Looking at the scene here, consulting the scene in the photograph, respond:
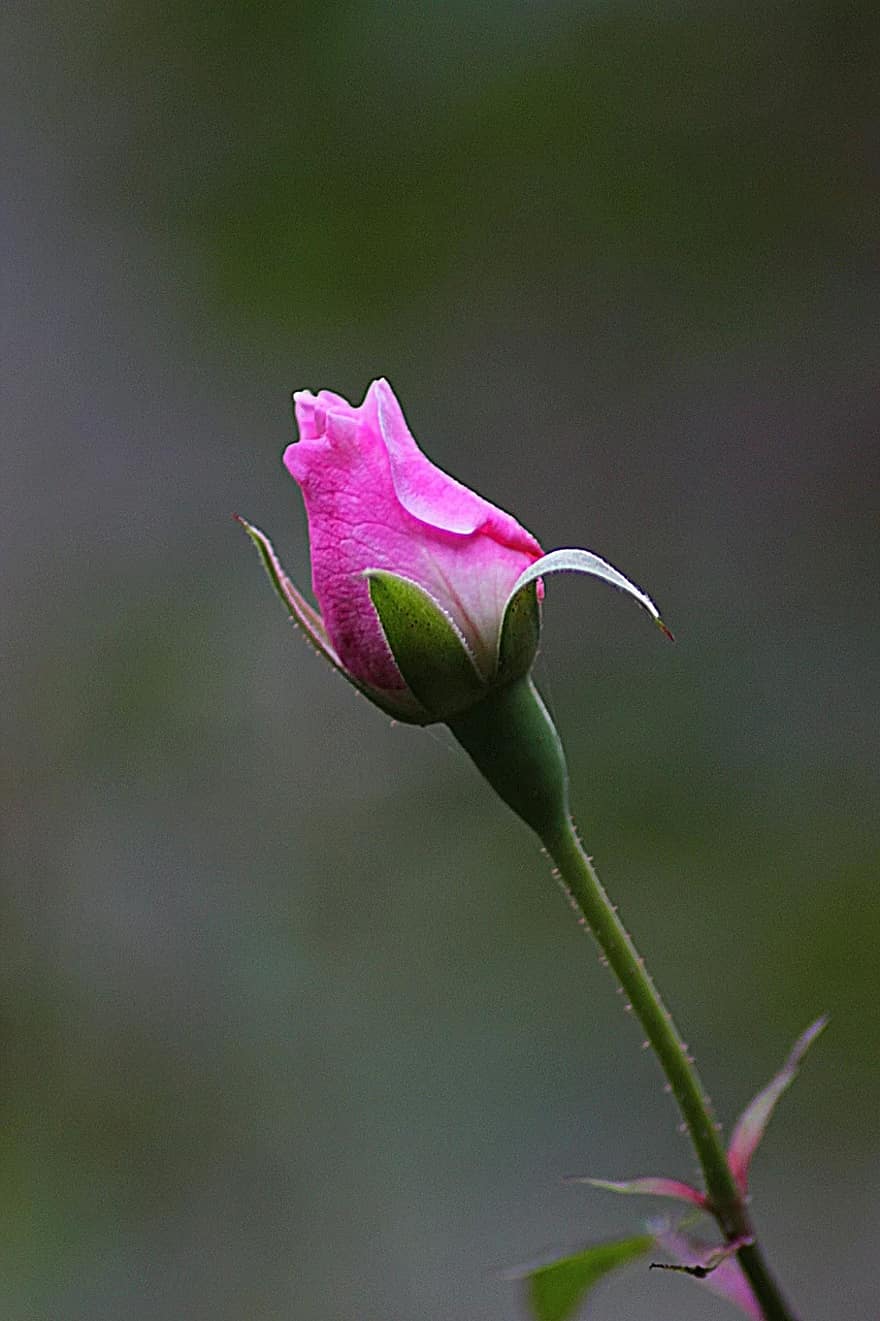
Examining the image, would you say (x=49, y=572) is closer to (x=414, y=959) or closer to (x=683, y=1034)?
(x=414, y=959)

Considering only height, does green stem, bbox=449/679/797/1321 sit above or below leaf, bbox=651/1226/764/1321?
above

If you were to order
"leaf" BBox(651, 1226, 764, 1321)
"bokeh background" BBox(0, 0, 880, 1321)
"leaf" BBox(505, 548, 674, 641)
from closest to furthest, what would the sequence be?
1. "leaf" BBox(505, 548, 674, 641)
2. "leaf" BBox(651, 1226, 764, 1321)
3. "bokeh background" BBox(0, 0, 880, 1321)

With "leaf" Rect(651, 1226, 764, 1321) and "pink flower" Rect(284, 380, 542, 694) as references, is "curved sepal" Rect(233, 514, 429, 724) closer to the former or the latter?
"pink flower" Rect(284, 380, 542, 694)

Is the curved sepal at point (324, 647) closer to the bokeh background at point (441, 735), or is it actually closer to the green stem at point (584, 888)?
the green stem at point (584, 888)

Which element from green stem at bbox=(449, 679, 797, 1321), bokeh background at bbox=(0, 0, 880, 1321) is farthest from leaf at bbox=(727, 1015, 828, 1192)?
bokeh background at bbox=(0, 0, 880, 1321)

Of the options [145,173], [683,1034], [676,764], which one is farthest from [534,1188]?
[145,173]

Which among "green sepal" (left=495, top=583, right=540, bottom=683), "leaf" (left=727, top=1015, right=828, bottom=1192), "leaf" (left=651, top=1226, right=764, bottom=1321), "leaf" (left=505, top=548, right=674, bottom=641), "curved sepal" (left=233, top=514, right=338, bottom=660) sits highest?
"curved sepal" (left=233, top=514, right=338, bottom=660)

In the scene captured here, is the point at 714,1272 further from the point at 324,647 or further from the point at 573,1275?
the point at 324,647

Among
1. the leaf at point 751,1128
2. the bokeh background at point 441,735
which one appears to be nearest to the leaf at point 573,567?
the leaf at point 751,1128
